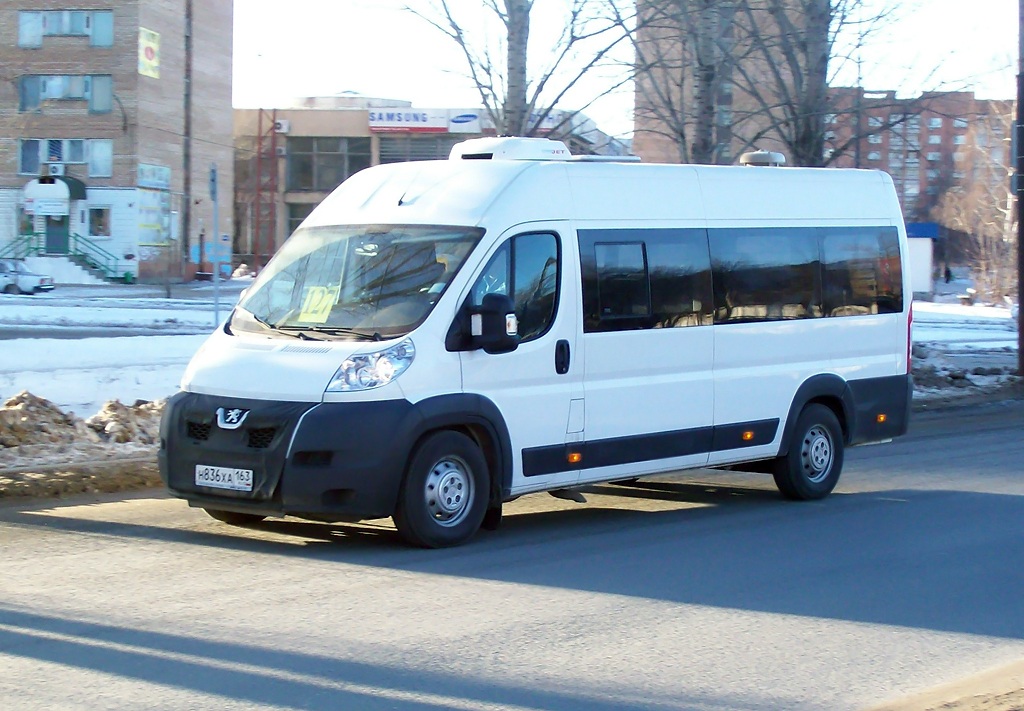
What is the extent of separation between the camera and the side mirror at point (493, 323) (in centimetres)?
827

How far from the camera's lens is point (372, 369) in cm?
804

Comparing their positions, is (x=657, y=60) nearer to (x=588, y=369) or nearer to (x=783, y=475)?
(x=783, y=475)

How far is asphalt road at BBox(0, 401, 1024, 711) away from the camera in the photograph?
18.5ft

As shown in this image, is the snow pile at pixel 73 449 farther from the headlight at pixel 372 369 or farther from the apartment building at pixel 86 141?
the apartment building at pixel 86 141

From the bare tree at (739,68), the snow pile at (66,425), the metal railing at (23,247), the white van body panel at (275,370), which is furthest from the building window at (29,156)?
the white van body panel at (275,370)

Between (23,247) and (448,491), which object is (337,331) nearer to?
(448,491)

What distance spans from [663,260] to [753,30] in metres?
12.0

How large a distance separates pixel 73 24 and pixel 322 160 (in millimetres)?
15572

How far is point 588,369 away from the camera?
9.12 meters

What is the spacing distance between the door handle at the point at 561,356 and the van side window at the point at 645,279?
9.2 inches

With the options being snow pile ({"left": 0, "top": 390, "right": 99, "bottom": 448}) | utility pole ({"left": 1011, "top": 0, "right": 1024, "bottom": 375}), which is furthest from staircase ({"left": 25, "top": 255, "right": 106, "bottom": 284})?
snow pile ({"left": 0, "top": 390, "right": 99, "bottom": 448})

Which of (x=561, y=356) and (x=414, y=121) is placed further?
(x=414, y=121)

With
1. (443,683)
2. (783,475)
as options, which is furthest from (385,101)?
(443,683)

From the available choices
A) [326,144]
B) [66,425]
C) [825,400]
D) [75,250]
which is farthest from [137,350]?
[326,144]
